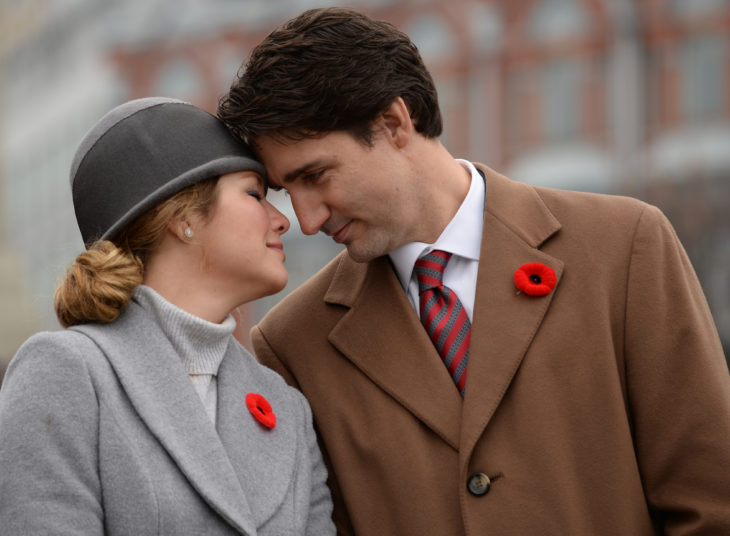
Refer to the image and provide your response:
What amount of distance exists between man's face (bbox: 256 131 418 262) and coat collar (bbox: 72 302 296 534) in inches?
20.1

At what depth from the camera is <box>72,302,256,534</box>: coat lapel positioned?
2.52 meters

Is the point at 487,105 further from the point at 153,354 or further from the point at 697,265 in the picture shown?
the point at 153,354

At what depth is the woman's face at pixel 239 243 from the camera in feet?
9.34

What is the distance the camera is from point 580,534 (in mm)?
2785

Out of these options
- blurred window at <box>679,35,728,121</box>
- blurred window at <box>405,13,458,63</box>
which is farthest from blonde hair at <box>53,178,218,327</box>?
blurred window at <box>405,13,458,63</box>

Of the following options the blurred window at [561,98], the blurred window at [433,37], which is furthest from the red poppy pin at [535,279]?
the blurred window at [433,37]

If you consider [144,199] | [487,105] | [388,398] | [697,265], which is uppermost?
[144,199]

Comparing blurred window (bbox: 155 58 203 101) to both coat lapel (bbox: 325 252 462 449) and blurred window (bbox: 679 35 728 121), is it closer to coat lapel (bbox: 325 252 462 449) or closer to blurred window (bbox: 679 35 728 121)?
blurred window (bbox: 679 35 728 121)

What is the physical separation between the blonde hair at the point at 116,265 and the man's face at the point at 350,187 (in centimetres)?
27

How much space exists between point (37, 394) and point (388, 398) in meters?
0.93

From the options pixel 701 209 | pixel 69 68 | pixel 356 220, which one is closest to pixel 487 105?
pixel 701 209

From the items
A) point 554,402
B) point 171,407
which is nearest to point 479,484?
point 554,402

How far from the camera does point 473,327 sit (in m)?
2.95

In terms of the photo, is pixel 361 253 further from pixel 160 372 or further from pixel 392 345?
pixel 160 372
